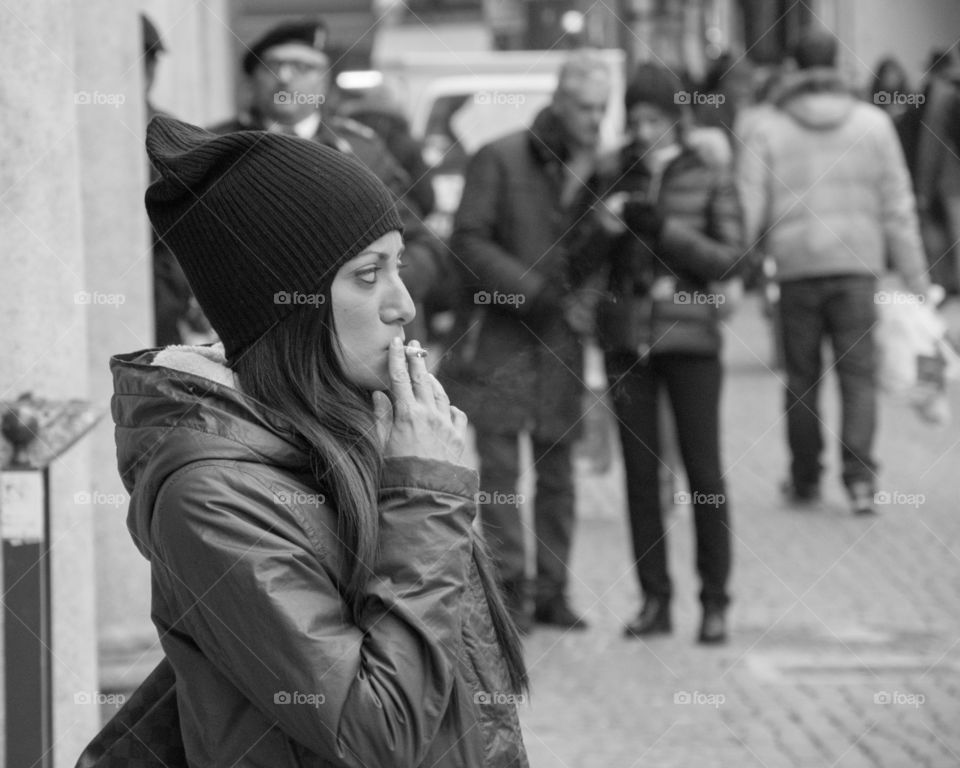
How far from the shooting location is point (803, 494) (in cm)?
875

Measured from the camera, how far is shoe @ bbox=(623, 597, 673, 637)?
20.9 ft

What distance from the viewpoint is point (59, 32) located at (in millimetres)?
4148

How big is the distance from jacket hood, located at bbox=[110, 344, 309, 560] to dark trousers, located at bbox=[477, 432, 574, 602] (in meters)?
4.24

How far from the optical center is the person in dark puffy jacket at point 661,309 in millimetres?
6316

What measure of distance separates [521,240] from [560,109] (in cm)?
56

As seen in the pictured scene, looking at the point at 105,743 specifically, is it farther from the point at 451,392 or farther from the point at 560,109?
the point at 560,109

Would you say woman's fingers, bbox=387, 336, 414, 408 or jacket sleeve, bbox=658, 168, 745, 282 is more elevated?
woman's fingers, bbox=387, 336, 414, 408

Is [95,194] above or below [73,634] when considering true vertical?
above

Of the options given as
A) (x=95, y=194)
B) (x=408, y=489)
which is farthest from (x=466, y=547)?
(x=95, y=194)

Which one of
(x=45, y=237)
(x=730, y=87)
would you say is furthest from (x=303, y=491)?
(x=730, y=87)
